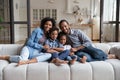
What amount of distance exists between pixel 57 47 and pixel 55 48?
62 mm

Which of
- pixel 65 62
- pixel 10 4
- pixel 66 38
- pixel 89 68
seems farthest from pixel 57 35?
pixel 10 4

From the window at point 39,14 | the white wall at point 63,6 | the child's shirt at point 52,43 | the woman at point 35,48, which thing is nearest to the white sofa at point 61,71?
the woman at point 35,48

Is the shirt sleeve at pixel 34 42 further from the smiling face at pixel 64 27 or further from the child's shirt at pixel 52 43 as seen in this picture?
the smiling face at pixel 64 27

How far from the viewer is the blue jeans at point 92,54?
8.84 ft

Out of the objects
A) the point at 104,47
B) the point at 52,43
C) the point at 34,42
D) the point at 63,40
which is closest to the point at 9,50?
the point at 34,42

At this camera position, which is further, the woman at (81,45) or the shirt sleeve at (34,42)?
the shirt sleeve at (34,42)

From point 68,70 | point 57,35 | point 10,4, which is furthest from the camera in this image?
point 10,4

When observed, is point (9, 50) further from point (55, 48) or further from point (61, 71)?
point (61, 71)

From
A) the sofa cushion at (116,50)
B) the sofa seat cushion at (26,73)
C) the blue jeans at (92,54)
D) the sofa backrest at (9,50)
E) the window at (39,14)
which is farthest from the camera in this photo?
the window at (39,14)

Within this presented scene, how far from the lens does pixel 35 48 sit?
9.42ft

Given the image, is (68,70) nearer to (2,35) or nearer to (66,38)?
(66,38)

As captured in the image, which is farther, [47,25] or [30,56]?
[47,25]

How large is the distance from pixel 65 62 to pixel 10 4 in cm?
205

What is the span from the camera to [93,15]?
853cm
